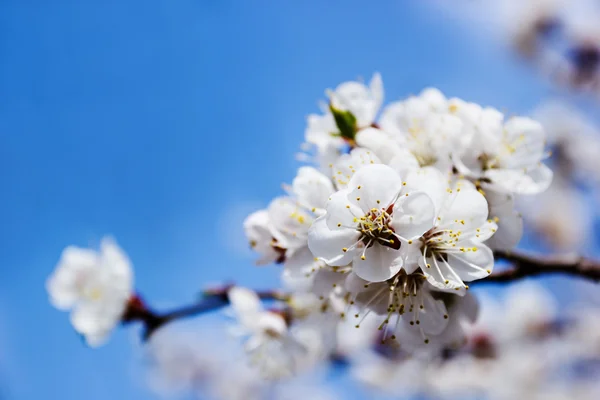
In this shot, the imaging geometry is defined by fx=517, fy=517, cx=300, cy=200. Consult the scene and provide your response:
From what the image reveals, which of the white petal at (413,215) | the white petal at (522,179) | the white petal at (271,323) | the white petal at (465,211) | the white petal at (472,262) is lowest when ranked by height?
the white petal at (472,262)

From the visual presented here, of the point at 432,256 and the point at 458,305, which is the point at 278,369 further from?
the point at 432,256

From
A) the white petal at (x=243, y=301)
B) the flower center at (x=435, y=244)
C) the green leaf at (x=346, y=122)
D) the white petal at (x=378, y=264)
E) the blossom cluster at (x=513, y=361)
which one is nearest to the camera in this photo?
the white petal at (x=378, y=264)

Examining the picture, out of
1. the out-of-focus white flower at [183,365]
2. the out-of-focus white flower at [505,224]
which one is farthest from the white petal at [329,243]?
the out-of-focus white flower at [183,365]

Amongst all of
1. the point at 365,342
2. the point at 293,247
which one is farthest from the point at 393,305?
the point at 365,342

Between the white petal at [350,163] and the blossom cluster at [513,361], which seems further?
the blossom cluster at [513,361]

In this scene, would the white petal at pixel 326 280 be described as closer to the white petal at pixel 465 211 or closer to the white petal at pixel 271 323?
the white petal at pixel 465 211

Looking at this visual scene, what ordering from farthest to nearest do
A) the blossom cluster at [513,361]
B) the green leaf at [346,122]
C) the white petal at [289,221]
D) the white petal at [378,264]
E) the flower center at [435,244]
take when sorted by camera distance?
the blossom cluster at [513,361], the green leaf at [346,122], the white petal at [289,221], the flower center at [435,244], the white petal at [378,264]
